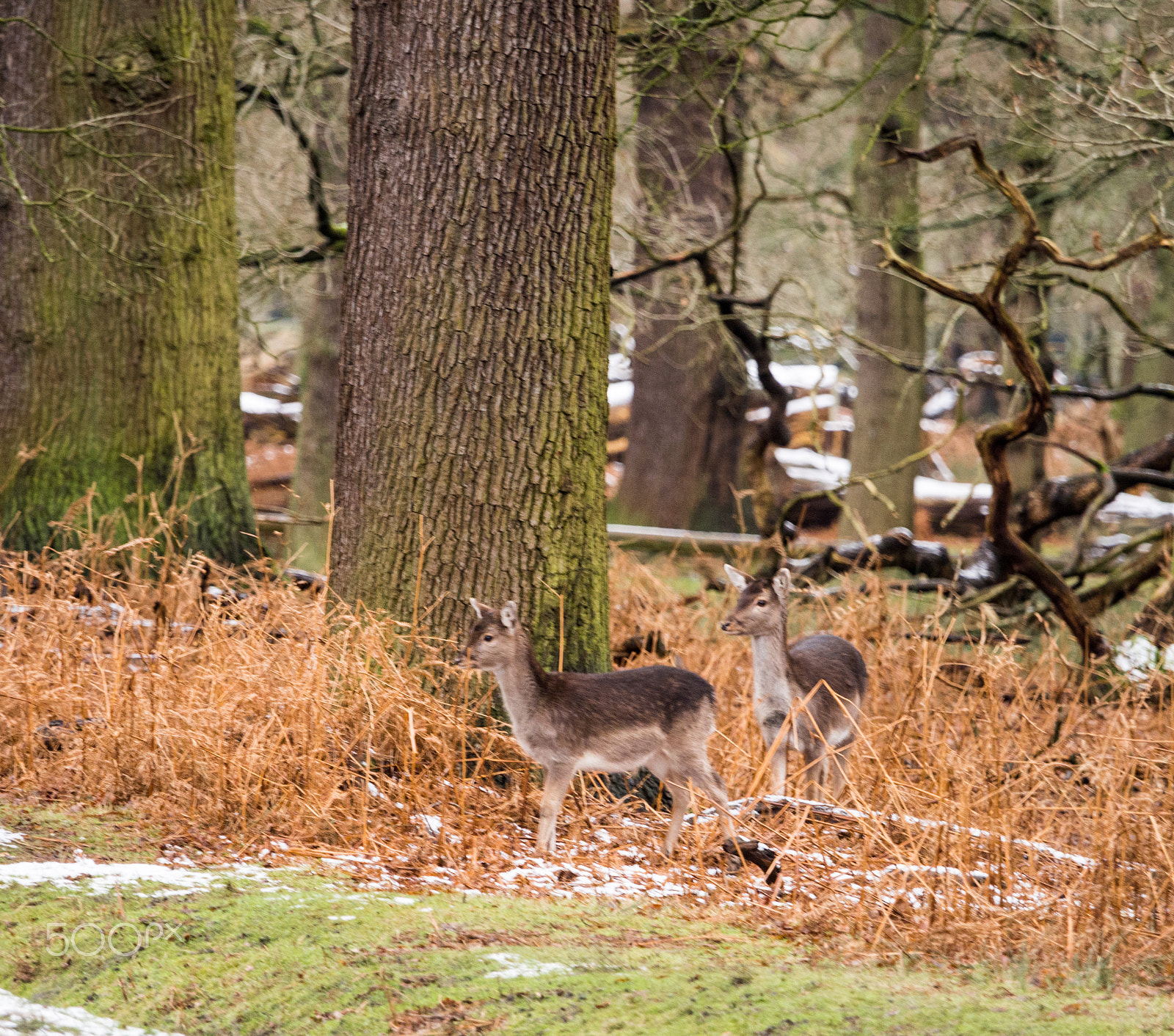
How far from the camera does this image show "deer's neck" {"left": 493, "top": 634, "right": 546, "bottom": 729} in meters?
5.50

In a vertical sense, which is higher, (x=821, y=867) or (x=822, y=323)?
(x=822, y=323)

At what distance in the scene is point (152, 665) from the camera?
6047 mm

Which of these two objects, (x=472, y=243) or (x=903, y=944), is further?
(x=472, y=243)

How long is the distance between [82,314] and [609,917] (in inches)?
274

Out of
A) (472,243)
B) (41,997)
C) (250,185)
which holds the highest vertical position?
(250,185)

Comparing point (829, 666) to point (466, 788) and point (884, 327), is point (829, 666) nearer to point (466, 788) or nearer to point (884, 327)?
point (466, 788)

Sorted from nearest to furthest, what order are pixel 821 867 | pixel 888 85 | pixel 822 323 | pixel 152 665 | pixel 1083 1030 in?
pixel 1083 1030 → pixel 821 867 → pixel 152 665 → pixel 822 323 → pixel 888 85

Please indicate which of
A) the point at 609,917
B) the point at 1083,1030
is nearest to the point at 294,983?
the point at 609,917

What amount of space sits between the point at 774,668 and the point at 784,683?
93mm

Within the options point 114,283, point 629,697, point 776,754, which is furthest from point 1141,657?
point 114,283

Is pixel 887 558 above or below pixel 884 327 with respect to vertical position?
below

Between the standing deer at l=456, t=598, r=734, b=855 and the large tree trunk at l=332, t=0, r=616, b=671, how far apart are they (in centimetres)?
68

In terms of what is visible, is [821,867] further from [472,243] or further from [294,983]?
[472,243]

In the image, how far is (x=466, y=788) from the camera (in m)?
5.39
